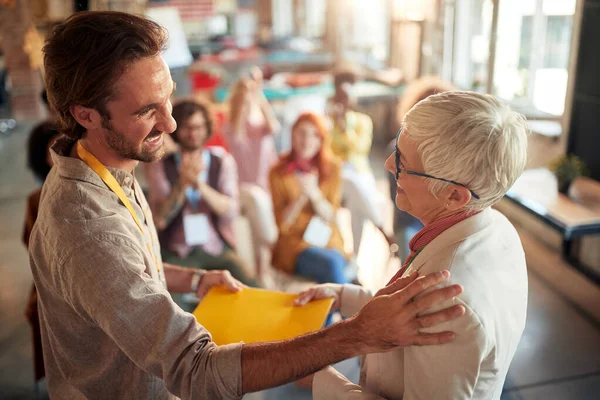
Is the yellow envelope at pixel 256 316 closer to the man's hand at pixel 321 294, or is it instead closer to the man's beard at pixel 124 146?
the man's hand at pixel 321 294

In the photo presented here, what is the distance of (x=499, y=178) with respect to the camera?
3.86 ft

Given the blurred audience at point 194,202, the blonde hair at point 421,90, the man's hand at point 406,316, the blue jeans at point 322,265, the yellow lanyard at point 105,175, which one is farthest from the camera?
the blonde hair at point 421,90

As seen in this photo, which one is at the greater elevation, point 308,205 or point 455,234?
point 455,234

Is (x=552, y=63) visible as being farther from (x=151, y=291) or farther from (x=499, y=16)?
(x=151, y=291)

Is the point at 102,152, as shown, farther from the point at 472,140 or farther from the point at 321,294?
the point at 472,140

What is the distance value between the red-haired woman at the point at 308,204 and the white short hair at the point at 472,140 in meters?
1.97

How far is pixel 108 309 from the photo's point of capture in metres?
1.13

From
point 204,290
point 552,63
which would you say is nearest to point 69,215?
point 204,290

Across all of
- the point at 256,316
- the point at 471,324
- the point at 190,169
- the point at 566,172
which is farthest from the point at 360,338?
the point at 566,172

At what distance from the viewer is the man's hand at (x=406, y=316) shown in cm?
106

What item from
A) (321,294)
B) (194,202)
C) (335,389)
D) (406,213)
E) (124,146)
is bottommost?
(406,213)

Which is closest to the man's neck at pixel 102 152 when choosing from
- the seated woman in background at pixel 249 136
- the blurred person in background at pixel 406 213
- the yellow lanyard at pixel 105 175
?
the yellow lanyard at pixel 105 175

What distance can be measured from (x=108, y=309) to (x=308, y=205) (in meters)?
2.25

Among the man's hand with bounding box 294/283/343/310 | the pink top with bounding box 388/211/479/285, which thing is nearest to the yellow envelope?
the man's hand with bounding box 294/283/343/310
